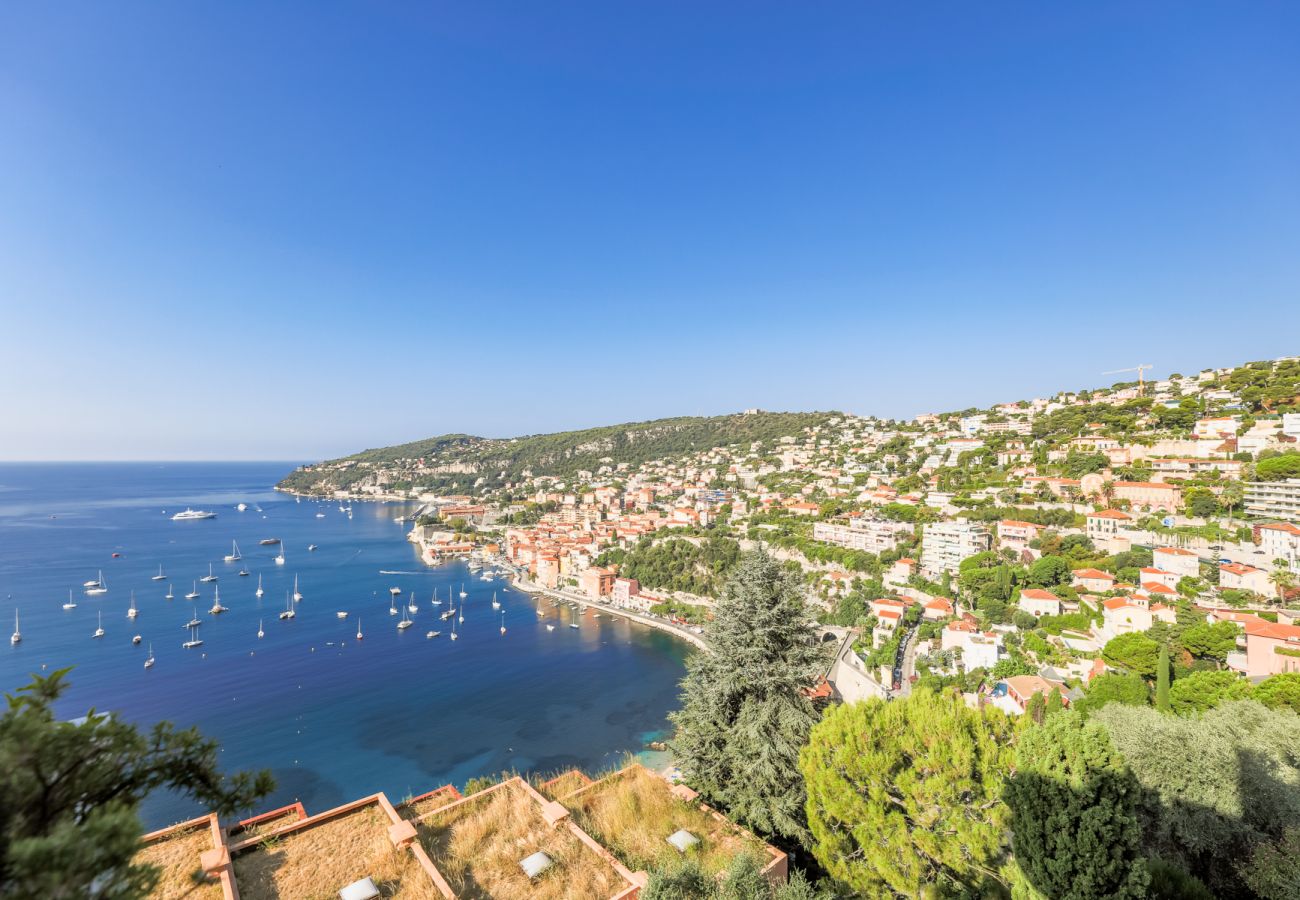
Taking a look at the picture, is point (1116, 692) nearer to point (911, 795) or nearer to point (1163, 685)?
point (1163, 685)

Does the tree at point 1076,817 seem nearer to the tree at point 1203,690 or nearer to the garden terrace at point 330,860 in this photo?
the garden terrace at point 330,860

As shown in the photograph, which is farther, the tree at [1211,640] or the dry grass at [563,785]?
the tree at [1211,640]

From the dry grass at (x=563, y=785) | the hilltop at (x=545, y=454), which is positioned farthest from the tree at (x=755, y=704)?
the hilltop at (x=545, y=454)

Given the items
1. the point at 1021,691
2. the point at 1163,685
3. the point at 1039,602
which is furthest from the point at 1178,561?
the point at 1163,685

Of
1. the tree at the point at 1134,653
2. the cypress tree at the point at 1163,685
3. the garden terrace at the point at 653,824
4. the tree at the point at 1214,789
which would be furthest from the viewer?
the tree at the point at 1134,653

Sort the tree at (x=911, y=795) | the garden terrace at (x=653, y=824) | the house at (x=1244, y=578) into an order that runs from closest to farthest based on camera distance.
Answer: the garden terrace at (x=653, y=824) < the tree at (x=911, y=795) < the house at (x=1244, y=578)

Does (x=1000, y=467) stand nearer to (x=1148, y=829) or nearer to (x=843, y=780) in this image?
(x=1148, y=829)
